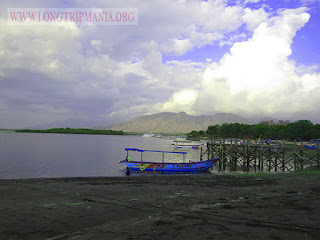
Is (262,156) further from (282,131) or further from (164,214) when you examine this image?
(282,131)

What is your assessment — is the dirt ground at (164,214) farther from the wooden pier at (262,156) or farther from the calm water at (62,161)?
the calm water at (62,161)

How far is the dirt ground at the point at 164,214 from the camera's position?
910 centimetres

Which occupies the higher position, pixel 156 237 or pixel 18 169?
pixel 156 237

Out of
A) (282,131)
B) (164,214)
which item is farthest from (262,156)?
(282,131)

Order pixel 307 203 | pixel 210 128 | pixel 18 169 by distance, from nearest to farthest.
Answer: pixel 307 203
pixel 18 169
pixel 210 128

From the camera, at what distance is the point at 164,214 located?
1159 cm

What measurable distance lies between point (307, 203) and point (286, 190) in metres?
4.39

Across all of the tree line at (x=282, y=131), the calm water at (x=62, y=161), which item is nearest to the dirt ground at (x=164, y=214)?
the calm water at (x=62, y=161)

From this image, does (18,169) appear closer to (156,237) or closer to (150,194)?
(150,194)

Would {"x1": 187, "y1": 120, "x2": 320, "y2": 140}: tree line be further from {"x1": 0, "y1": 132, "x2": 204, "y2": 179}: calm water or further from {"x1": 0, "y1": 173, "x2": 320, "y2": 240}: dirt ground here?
{"x1": 0, "y1": 173, "x2": 320, "y2": 240}: dirt ground

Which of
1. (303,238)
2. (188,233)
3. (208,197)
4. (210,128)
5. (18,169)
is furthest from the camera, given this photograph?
(210,128)

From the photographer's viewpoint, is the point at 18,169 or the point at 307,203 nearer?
the point at 307,203

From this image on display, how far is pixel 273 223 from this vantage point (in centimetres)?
989

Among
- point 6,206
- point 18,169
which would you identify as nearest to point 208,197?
point 6,206
